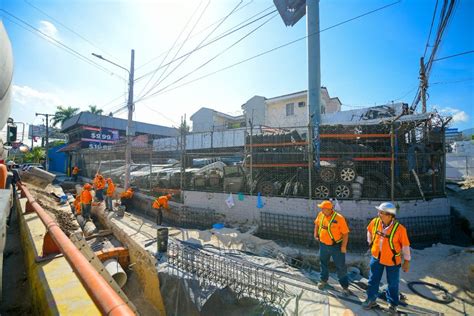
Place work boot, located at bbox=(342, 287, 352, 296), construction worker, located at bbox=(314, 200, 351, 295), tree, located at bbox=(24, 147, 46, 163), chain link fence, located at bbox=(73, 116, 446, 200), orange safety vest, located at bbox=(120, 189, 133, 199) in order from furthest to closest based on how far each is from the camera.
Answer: tree, located at bbox=(24, 147, 46, 163) < orange safety vest, located at bbox=(120, 189, 133, 199) < chain link fence, located at bbox=(73, 116, 446, 200) < construction worker, located at bbox=(314, 200, 351, 295) < work boot, located at bbox=(342, 287, 352, 296)

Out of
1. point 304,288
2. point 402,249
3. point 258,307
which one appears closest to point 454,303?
point 402,249

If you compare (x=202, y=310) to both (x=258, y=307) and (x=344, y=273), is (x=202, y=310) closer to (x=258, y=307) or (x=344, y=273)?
(x=258, y=307)

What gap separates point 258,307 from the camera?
167 inches

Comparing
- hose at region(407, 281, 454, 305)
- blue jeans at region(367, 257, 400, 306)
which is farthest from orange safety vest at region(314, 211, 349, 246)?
hose at region(407, 281, 454, 305)

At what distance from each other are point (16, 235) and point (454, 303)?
8.62 metres

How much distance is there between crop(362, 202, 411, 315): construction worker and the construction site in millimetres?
19

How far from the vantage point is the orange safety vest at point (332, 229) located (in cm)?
464

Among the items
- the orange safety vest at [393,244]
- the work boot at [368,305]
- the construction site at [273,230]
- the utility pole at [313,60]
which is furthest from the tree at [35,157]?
the orange safety vest at [393,244]

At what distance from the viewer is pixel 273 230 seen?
8.57m

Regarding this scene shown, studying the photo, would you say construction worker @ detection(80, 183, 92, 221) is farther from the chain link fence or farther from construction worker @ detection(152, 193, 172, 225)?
the chain link fence

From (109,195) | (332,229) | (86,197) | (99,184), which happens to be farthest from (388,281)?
(99,184)

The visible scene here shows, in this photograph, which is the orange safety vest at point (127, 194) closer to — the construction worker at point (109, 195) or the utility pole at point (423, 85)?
the construction worker at point (109, 195)

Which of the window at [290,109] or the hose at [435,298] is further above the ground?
the window at [290,109]

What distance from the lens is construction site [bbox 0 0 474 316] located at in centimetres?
263
